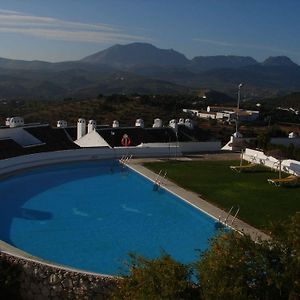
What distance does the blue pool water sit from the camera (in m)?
14.0

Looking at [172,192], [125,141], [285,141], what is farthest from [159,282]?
[285,141]

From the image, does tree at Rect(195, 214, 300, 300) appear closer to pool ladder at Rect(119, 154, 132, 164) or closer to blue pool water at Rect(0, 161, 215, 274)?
blue pool water at Rect(0, 161, 215, 274)

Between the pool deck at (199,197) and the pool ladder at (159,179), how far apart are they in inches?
7.2

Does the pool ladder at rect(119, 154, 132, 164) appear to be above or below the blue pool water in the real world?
below

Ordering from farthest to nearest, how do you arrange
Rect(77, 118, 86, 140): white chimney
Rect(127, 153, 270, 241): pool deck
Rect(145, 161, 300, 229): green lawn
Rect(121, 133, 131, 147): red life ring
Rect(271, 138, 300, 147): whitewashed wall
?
Rect(271, 138, 300, 147): whitewashed wall < Rect(77, 118, 86, 140): white chimney < Rect(121, 133, 131, 147): red life ring < Rect(145, 161, 300, 229): green lawn < Rect(127, 153, 270, 241): pool deck

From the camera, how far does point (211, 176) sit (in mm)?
23469

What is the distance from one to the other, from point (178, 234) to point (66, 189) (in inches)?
272

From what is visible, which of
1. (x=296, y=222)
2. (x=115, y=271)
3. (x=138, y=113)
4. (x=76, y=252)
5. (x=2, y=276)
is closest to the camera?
(x=296, y=222)

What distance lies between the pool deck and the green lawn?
35 cm

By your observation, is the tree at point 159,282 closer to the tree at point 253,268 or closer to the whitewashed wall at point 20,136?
the tree at point 253,268

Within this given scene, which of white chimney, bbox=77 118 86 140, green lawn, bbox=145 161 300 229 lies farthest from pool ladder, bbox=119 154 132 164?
white chimney, bbox=77 118 86 140

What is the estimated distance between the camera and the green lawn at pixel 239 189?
17.5m

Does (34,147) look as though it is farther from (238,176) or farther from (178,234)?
(178,234)

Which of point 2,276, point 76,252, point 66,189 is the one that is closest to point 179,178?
point 66,189
